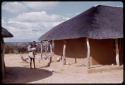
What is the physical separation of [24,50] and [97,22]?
19.9 meters

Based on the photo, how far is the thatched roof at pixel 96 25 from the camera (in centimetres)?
1479

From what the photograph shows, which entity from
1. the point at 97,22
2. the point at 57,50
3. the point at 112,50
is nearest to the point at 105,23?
the point at 97,22

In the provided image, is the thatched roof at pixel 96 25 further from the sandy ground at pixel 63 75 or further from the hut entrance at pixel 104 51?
the sandy ground at pixel 63 75

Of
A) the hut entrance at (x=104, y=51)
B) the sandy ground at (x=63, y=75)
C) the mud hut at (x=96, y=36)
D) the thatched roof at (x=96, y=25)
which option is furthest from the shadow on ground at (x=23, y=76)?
the hut entrance at (x=104, y=51)

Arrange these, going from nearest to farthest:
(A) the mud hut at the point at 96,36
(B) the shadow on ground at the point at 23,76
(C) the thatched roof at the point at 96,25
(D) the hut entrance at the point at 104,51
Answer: (B) the shadow on ground at the point at 23,76 < (C) the thatched roof at the point at 96,25 < (A) the mud hut at the point at 96,36 < (D) the hut entrance at the point at 104,51

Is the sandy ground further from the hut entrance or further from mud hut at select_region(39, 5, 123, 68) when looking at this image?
the hut entrance

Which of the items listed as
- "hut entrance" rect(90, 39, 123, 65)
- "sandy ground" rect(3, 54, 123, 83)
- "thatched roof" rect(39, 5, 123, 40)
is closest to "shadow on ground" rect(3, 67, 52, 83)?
"sandy ground" rect(3, 54, 123, 83)

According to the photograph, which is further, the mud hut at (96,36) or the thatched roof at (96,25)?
the mud hut at (96,36)

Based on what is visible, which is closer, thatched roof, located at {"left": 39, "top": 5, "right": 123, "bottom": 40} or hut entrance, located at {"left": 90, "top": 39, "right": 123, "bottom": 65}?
thatched roof, located at {"left": 39, "top": 5, "right": 123, "bottom": 40}

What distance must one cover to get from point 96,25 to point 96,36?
125 cm

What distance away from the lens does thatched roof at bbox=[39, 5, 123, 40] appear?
1479cm

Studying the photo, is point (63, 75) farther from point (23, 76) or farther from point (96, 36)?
point (96, 36)

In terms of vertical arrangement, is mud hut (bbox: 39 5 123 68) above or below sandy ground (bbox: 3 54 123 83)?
above

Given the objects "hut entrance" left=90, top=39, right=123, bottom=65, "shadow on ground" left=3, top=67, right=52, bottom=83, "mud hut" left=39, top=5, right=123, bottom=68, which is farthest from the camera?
"hut entrance" left=90, top=39, right=123, bottom=65
